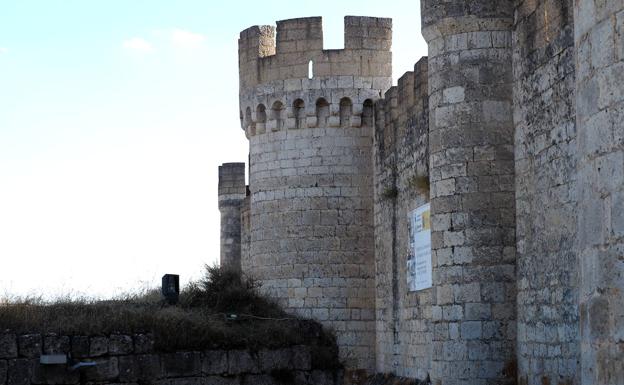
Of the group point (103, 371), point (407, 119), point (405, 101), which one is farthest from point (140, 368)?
point (405, 101)

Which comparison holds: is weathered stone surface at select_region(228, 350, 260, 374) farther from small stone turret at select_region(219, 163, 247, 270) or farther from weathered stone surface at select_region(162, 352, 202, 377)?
small stone turret at select_region(219, 163, 247, 270)

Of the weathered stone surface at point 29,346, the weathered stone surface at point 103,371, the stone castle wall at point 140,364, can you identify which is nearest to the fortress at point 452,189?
the stone castle wall at point 140,364

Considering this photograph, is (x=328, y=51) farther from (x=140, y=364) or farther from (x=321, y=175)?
(x=140, y=364)

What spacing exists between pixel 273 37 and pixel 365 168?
2.73 m

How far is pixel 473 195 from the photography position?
11.9m

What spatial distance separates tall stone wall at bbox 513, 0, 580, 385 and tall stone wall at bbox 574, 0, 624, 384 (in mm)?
5291

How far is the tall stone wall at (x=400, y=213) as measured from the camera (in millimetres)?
15727

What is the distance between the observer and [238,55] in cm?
1973

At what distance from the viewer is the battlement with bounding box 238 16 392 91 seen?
18.5m

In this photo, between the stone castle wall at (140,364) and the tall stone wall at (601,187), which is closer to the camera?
the tall stone wall at (601,187)

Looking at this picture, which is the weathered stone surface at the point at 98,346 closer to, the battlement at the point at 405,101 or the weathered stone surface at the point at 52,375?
the weathered stone surface at the point at 52,375

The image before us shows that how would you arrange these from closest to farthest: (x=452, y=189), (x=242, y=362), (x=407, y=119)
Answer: (x=452, y=189)
(x=242, y=362)
(x=407, y=119)

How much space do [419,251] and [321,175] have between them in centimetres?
309

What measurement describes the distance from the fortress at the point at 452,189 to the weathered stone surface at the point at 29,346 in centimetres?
429
